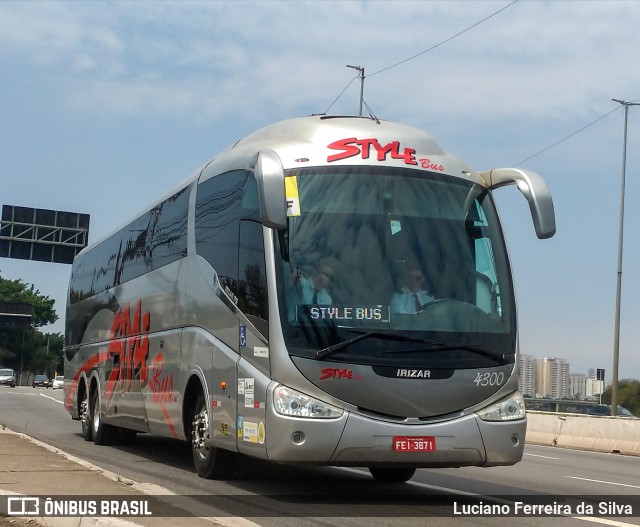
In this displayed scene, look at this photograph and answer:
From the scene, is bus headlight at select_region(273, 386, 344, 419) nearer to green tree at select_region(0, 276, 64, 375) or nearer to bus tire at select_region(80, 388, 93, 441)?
bus tire at select_region(80, 388, 93, 441)

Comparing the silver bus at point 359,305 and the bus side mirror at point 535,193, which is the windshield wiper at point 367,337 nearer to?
the silver bus at point 359,305

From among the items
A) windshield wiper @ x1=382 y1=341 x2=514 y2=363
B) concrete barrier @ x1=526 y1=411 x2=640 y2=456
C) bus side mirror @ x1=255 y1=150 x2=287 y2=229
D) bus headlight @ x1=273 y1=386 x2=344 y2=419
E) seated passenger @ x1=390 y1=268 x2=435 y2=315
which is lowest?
concrete barrier @ x1=526 y1=411 x2=640 y2=456

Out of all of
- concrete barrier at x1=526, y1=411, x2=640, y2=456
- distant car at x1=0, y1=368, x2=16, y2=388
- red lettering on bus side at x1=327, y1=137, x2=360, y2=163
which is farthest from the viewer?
distant car at x1=0, y1=368, x2=16, y2=388

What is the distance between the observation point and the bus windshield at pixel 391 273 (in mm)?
10531

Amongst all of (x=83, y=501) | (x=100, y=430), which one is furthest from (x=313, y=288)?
(x=100, y=430)

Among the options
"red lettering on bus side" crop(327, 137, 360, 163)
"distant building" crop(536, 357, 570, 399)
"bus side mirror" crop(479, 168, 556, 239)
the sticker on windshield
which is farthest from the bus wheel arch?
"distant building" crop(536, 357, 570, 399)

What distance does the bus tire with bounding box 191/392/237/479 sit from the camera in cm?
1267

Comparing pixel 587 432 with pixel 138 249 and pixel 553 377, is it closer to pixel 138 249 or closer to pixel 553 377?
pixel 138 249

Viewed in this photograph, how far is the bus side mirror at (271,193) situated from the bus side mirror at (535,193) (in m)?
2.39

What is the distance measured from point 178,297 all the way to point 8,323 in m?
90.8

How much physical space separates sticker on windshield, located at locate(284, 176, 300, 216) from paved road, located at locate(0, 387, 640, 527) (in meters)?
2.79

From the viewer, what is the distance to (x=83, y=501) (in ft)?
30.9

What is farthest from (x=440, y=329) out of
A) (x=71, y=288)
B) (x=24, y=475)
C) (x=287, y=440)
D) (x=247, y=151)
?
(x=71, y=288)

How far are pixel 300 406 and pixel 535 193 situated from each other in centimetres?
317
